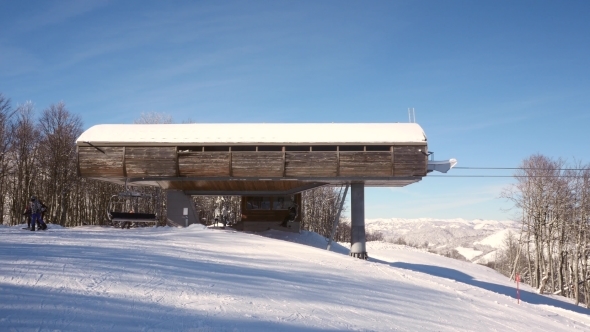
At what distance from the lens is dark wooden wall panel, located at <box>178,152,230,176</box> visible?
25.4 metres

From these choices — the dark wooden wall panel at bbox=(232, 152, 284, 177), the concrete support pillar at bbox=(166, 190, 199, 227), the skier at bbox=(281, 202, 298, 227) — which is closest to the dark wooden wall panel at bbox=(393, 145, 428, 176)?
the dark wooden wall panel at bbox=(232, 152, 284, 177)

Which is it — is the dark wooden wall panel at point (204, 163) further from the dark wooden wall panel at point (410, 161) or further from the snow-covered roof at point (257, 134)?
the dark wooden wall panel at point (410, 161)

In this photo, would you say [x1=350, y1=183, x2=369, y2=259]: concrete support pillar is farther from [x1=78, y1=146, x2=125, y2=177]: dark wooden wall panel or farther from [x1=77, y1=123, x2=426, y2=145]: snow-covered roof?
[x1=78, y1=146, x2=125, y2=177]: dark wooden wall panel

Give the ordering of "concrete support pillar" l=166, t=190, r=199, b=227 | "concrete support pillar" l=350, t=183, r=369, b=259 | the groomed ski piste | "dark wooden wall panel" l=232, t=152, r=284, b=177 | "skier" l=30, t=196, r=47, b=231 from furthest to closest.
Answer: "concrete support pillar" l=166, t=190, r=199, b=227, "concrete support pillar" l=350, t=183, r=369, b=259, "dark wooden wall panel" l=232, t=152, r=284, b=177, "skier" l=30, t=196, r=47, b=231, the groomed ski piste

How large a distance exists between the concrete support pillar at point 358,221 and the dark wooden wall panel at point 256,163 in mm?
4438

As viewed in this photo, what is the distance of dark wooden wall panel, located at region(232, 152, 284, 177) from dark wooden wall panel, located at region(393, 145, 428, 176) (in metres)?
5.99

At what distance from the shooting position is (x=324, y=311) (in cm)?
910

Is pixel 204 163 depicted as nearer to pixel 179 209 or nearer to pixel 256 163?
pixel 256 163

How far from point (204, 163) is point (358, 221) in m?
8.66

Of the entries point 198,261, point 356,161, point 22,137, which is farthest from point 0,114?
point 198,261

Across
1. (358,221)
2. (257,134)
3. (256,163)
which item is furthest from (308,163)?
(358,221)

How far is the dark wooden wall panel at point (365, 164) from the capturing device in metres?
25.1

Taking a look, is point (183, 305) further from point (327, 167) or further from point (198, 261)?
point (327, 167)

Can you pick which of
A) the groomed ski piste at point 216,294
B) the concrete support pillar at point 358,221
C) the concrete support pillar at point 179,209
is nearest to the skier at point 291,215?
the concrete support pillar at point 358,221
